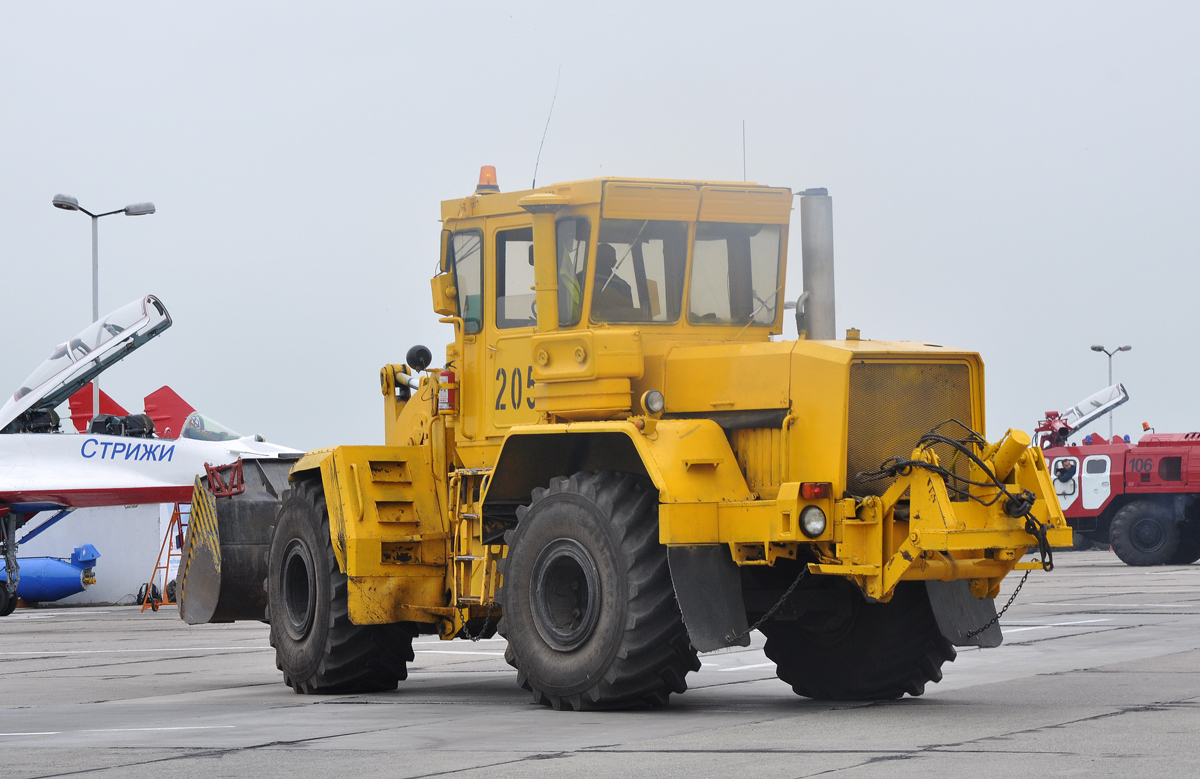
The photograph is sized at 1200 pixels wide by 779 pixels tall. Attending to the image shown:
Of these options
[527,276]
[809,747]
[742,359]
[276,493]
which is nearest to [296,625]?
[276,493]

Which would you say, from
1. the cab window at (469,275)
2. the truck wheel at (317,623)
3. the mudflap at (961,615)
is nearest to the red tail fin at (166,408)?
the truck wheel at (317,623)

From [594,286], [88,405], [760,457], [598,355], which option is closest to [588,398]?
[598,355]

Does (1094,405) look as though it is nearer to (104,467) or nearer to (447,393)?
(104,467)

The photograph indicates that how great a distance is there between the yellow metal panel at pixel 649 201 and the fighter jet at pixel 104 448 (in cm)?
2140

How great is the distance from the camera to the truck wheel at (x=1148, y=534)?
36625mm

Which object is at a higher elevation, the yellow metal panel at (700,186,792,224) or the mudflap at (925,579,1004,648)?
the yellow metal panel at (700,186,792,224)

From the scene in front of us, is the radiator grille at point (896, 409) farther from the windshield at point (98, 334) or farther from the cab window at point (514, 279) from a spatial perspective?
the windshield at point (98, 334)

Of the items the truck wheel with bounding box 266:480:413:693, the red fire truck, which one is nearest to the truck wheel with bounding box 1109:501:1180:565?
the red fire truck

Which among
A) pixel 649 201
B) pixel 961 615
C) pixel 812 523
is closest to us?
pixel 812 523

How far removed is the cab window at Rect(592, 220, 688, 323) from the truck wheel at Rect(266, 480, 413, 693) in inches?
121

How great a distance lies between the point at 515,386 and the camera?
38.6 ft

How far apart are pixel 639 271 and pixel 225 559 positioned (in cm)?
518

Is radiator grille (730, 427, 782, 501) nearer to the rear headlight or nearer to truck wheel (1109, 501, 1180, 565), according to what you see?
the rear headlight

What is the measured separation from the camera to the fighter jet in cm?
3192
